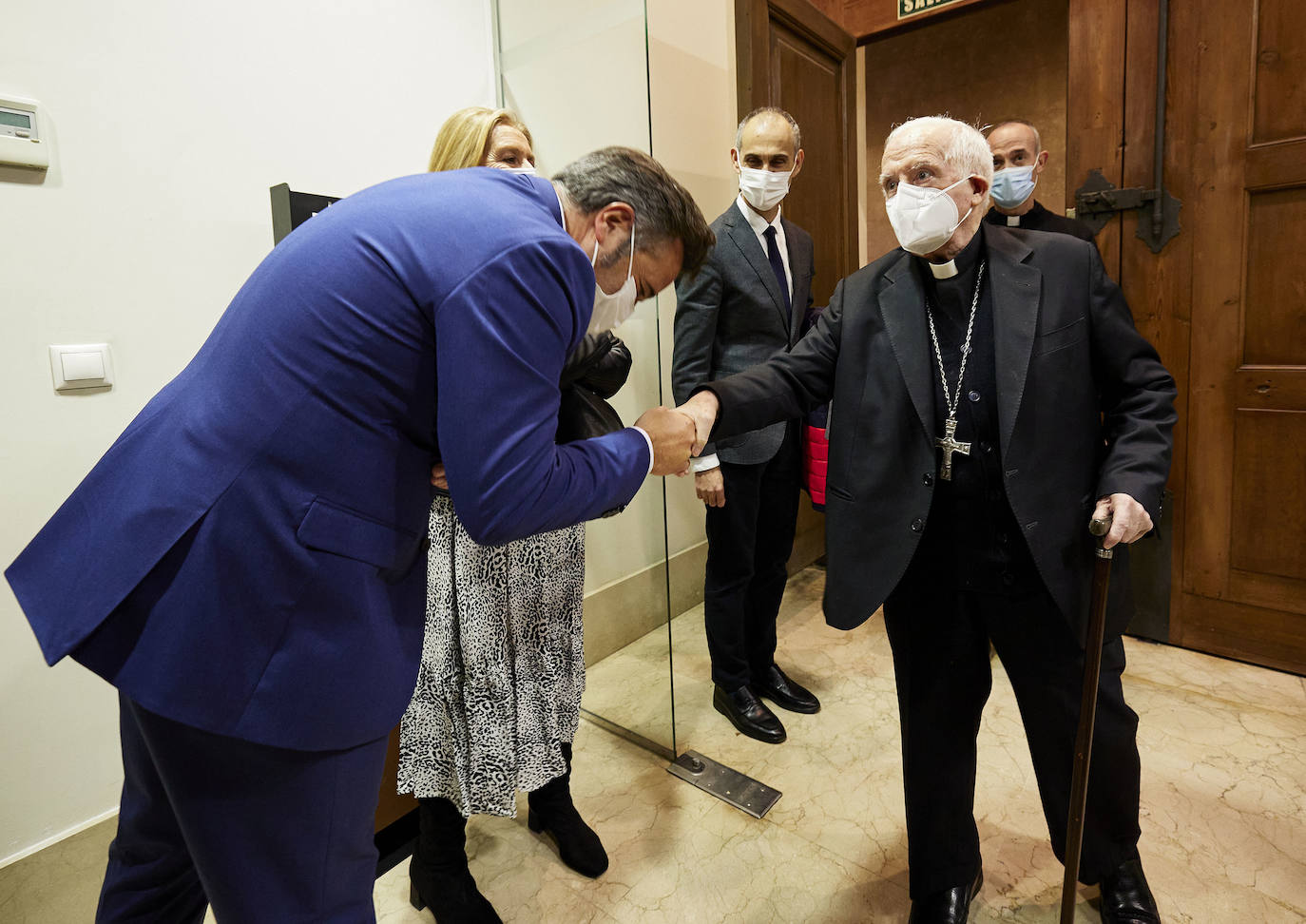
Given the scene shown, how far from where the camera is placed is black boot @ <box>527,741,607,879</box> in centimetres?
170

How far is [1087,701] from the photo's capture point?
1.22 metres

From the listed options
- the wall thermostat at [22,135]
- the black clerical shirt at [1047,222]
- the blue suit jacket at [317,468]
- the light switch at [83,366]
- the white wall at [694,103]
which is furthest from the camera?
the white wall at [694,103]

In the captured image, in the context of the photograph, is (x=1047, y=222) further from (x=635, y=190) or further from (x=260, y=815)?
(x=260, y=815)

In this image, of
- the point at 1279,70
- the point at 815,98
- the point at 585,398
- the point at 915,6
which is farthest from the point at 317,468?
the point at 915,6

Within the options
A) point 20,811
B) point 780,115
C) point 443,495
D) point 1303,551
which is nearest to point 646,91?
point 780,115

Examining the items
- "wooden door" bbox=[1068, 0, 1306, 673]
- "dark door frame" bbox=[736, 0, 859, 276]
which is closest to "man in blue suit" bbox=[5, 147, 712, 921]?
"dark door frame" bbox=[736, 0, 859, 276]

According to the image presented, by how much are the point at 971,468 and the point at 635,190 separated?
0.78m

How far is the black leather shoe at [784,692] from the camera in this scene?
2393 millimetres

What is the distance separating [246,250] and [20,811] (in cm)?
127

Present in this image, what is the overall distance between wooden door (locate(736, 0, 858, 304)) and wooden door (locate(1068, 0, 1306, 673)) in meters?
1.03

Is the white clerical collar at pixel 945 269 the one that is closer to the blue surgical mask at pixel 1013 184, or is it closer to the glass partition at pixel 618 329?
the glass partition at pixel 618 329

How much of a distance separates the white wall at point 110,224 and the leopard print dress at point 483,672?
2.41 ft

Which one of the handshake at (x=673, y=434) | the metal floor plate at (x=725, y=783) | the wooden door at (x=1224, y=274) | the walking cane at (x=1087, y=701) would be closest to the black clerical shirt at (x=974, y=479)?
the walking cane at (x=1087, y=701)

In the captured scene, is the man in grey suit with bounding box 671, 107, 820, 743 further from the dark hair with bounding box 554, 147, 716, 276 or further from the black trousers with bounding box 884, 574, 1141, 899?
the dark hair with bounding box 554, 147, 716, 276
